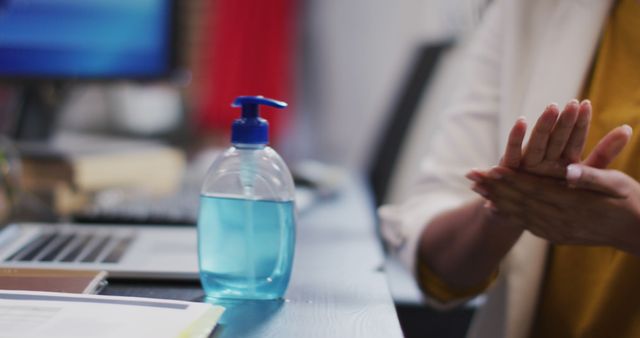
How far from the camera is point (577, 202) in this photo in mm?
723

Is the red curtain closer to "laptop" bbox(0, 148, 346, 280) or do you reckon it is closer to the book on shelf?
the book on shelf

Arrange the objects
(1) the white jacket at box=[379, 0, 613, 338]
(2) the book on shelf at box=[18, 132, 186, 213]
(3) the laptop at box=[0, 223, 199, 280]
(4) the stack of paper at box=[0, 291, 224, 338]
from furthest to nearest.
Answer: (2) the book on shelf at box=[18, 132, 186, 213] < (1) the white jacket at box=[379, 0, 613, 338] < (3) the laptop at box=[0, 223, 199, 280] < (4) the stack of paper at box=[0, 291, 224, 338]

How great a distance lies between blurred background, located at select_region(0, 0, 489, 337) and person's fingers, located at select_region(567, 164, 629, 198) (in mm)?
557

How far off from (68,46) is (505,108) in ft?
2.57

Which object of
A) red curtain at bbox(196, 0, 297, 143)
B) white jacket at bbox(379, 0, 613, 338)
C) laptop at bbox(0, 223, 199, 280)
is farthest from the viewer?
red curtain at bbox(196, 0, 297, 143)

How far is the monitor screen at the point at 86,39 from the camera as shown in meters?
1.30

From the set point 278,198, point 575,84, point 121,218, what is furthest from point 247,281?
point 575,84

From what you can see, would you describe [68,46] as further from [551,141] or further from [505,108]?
[551,141]

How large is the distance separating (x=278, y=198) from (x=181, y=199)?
0.51 meters

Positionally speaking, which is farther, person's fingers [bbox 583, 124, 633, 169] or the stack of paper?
person's fingers [bbox 583, 124, 633, 169]

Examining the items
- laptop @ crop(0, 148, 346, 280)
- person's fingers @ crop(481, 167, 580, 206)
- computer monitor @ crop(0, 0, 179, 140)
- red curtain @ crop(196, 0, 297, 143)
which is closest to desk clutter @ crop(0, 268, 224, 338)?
laptop @ crop(0, 148, 346, 280)

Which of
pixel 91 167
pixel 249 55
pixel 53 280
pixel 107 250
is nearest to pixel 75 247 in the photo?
pixel 107 250

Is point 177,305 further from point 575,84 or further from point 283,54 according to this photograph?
point 283,54

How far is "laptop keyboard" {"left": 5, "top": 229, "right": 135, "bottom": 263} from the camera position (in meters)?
0.82
